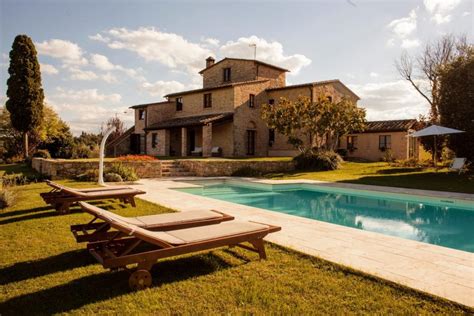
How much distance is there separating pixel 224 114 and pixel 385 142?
14987mm

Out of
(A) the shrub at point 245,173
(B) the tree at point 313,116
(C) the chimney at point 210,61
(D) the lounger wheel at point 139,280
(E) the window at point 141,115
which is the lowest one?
(D) the lounger wheel at point 139,280

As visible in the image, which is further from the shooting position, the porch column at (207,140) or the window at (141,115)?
the window at (141,115)

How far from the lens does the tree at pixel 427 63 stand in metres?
30.6

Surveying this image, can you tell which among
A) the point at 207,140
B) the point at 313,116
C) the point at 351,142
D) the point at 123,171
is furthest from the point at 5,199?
the point at 351,142

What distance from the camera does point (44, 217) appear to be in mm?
7047

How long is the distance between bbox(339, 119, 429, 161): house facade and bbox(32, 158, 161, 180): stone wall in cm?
1930

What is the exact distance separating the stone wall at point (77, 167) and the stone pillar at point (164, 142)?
12403 mm

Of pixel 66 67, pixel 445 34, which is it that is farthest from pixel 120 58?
pixel 445 34

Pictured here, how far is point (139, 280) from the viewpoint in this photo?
3602 millimetres

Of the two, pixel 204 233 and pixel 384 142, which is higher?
pixel 384 142

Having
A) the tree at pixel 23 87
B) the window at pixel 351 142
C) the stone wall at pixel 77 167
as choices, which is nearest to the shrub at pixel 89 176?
the stone wall at pixel 77 167

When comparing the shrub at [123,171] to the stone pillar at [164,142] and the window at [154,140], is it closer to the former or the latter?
the stone pillar at [164,142]

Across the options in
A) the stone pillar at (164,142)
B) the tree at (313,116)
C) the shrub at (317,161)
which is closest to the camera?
the shrub at (317,161)

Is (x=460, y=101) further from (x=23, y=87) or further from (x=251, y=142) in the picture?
(x=23, y=87)
